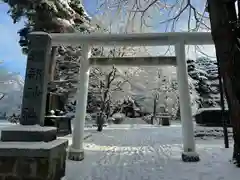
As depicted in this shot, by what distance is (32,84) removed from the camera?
4.36 meters

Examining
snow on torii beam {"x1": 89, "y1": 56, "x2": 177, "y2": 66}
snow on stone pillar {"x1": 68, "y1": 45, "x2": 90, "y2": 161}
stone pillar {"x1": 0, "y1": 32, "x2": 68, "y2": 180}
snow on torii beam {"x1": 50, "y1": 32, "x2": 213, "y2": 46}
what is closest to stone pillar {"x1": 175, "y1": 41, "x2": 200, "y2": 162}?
snow on torii beam {"x1": 50, "y1": 32, "x2": 213, "y2": 46}

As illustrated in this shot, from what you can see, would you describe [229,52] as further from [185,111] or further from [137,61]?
[137,61]

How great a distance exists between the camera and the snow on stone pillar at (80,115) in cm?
603

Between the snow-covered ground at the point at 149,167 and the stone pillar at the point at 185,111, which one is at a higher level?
the stone pillar at the point at 185,111

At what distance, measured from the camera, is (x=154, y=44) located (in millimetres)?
6254

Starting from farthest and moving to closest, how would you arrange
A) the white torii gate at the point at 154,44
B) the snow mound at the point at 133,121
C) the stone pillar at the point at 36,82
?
1. the snow mound at the point at 133,121
2. the white torii gate at the point at 154,44
3. the stone pillar at the point at 36,82

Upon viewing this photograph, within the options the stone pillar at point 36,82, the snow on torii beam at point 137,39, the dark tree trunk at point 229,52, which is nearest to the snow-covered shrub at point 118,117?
the snow on torii beam at point 137,39

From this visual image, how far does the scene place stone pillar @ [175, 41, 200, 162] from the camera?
18.7 feet

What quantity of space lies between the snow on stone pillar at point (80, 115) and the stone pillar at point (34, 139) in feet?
5.26

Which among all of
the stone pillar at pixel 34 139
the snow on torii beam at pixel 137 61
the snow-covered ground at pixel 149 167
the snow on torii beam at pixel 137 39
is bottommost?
the snow-covered ground at pixel 149 167

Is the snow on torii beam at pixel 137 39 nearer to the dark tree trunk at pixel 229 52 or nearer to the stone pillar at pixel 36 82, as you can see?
the dark tree trunk at pixel 229 52

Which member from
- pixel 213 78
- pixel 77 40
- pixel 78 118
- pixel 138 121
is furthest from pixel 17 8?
pixel 213 78

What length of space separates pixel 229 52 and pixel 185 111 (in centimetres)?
192

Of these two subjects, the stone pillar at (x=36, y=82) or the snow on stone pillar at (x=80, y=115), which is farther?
the snow on stone pillar at (x=80, y=115)
